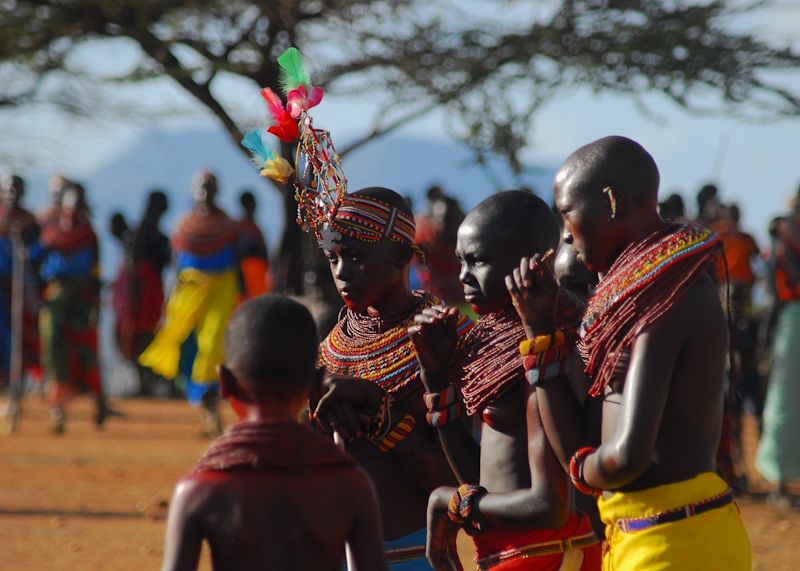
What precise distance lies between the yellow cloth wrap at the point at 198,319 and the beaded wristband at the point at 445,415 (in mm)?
8686

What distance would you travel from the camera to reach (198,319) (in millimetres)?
12500

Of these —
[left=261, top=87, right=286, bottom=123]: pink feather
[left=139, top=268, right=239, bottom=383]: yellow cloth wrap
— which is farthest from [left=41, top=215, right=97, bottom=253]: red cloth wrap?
[left=261, top=87, right=286, bottom=123]: pink feather

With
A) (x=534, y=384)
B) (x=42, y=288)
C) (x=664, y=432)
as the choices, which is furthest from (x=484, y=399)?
(x=42, y=288)

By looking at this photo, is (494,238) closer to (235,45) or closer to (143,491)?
(143,491)

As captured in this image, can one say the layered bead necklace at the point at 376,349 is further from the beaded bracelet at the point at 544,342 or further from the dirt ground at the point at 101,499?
the dirt ground at the point at 101,499

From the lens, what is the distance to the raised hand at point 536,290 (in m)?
3.23

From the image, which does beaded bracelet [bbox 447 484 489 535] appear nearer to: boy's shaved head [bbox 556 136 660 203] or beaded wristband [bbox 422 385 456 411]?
beaded wristband [bbox 422 385 456 411]

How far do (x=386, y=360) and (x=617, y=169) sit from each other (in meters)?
1.14

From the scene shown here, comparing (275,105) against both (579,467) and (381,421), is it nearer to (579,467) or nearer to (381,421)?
(381,421)

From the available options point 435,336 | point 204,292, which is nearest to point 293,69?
point 435,336

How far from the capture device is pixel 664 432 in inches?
128

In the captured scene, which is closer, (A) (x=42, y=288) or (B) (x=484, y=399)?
(B) (x=484, y=399)

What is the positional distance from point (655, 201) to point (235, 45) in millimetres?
9282

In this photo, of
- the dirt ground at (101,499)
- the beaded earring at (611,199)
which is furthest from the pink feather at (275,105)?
the dirt ground at (101,499)
